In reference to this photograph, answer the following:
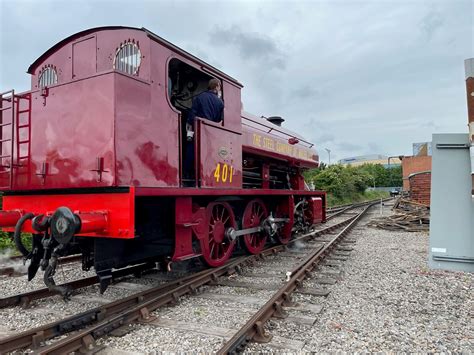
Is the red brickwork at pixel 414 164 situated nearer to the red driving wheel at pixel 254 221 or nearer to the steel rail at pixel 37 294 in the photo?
the red driving wheel at pixel 254 221

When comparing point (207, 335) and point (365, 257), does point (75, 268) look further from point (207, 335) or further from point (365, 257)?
point (365, 257)

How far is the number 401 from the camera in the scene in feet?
17.6

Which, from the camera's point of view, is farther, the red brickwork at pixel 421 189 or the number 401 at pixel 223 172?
the red brickwork at pixel 421 189

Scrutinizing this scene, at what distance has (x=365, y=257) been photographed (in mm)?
7395

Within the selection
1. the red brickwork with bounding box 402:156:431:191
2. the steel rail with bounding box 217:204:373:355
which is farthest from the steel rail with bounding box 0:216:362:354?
the red brickwork with bounding box 402:156:431:191

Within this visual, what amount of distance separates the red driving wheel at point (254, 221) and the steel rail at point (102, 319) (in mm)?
1592

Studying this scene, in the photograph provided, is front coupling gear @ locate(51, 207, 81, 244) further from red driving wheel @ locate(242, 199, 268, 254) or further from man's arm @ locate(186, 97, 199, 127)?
red driving wheel @ locate(242, 199, 268, 254)

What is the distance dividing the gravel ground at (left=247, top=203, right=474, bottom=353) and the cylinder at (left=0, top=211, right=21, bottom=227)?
3069mm

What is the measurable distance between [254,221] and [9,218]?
13.5 ft

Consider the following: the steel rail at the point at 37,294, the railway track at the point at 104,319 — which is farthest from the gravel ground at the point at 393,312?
the steel rail at the point at 37,294

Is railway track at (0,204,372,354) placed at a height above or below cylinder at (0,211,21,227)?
below

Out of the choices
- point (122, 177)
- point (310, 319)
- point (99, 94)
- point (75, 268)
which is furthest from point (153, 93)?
point (75, 268)

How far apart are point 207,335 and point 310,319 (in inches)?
42.7

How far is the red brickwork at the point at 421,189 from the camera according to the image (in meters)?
15.8
